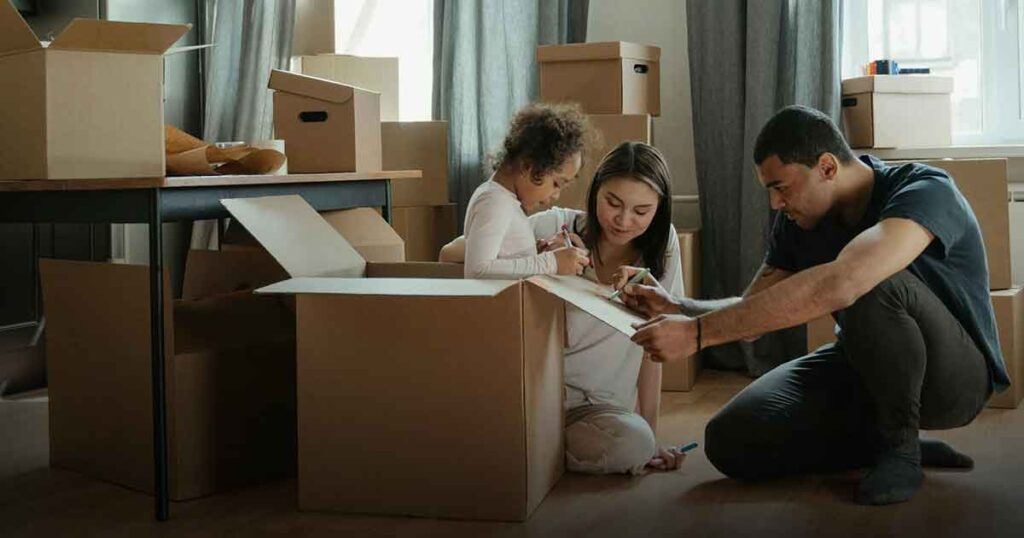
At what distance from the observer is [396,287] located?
219 centimetres

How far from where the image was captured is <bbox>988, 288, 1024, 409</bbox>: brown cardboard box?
3256mm

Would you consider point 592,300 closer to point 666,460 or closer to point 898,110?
point 666,460

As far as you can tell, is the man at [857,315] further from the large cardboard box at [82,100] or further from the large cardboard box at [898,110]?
the large cardboard box at [898,110]

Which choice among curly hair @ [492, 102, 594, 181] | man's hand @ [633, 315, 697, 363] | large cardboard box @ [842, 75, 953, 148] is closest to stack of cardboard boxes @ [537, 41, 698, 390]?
large cardboard box @ [842, 75, 953, 148]

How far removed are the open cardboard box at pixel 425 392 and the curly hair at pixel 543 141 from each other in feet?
1.56

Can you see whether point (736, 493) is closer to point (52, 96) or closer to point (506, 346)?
point (506, 346)

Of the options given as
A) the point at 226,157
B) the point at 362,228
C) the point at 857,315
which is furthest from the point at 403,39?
the point at 857,315

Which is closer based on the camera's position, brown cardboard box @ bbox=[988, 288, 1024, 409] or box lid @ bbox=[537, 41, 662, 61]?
brown cardboard box @ bbox=[988, 288, 1024, 409]

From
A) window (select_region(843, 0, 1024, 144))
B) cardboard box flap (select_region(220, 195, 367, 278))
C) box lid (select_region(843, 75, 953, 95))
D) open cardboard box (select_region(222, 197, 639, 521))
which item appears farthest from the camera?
window (select_region(843, 0, 1024, 144))

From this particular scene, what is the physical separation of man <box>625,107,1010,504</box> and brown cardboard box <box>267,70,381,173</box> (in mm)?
966

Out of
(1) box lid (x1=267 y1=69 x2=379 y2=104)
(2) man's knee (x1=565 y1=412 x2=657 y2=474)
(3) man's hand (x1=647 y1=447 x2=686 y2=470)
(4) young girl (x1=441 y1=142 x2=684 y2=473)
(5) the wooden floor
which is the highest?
(1) box lid (x1=267 y1=69 x2=379 y2=104)

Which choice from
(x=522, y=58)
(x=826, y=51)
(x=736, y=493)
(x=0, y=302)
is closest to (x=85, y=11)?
(x=0, y=302)

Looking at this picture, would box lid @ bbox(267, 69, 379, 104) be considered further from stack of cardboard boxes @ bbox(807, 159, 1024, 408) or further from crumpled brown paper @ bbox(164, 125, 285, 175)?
stack of cardboard boxes @ bbox(807, 159, 1024, 408)

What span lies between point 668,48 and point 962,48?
97 centimetres
